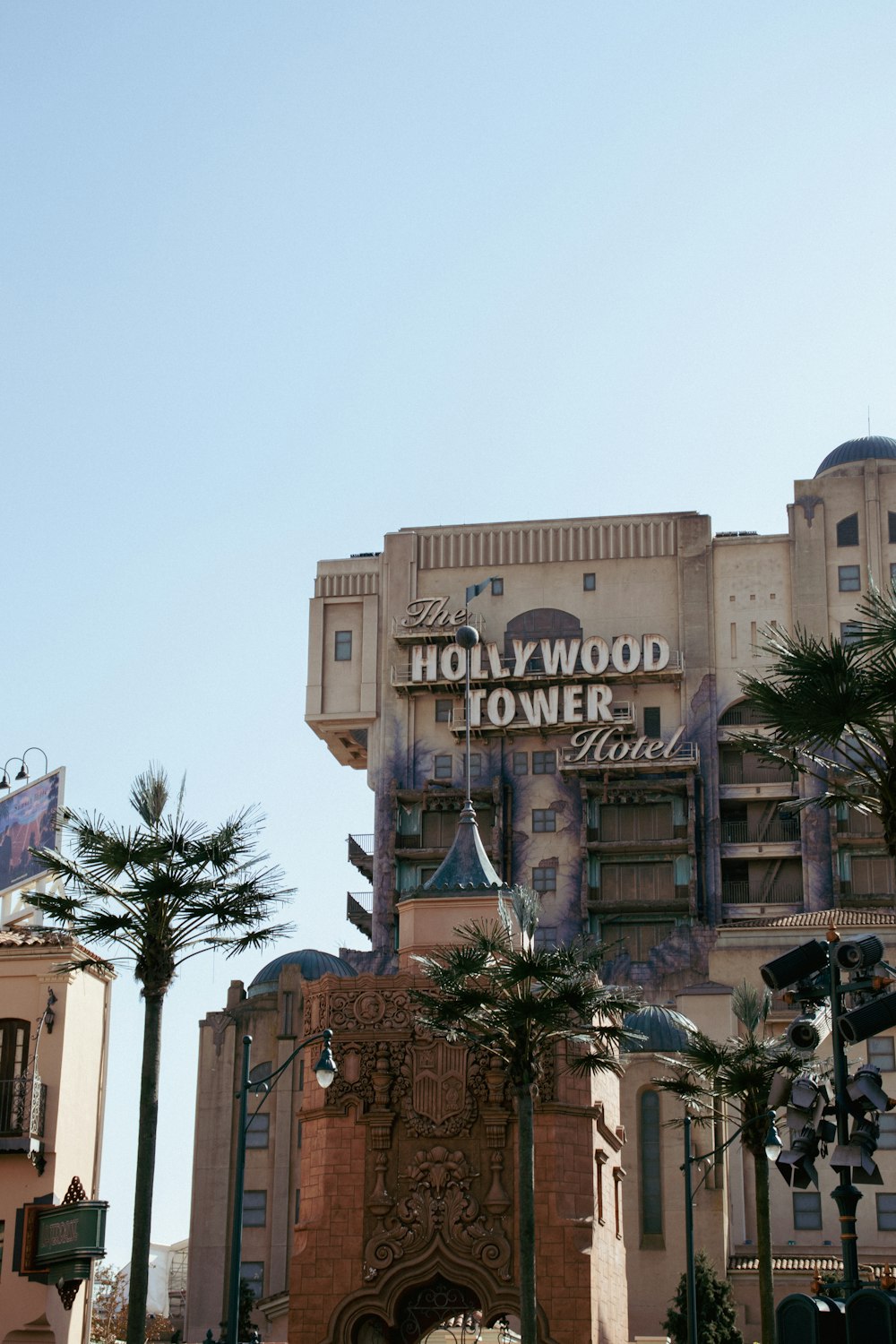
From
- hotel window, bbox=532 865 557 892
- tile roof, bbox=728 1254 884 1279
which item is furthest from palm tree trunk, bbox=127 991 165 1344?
hotel window, bbox=532 865 557 892

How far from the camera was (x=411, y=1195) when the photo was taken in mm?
41094

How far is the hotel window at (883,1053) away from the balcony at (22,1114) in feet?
101

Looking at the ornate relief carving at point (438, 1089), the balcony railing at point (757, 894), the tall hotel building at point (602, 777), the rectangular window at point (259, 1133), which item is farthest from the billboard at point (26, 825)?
the balcony railing at point (757, 894)

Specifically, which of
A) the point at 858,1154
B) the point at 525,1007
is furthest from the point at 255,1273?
the point at 858,1154

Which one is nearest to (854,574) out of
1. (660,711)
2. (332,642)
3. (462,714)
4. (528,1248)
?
(660,711)

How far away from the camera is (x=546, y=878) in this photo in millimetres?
86875

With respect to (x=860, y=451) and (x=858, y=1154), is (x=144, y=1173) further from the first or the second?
(x=860, y=451)

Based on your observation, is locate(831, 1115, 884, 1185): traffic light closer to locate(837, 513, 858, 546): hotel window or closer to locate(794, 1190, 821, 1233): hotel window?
locate(794, 1190, 821, 1233): hotel window

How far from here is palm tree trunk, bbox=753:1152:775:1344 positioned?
121 ft

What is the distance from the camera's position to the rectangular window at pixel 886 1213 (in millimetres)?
62656

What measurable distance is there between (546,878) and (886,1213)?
27.2 meters

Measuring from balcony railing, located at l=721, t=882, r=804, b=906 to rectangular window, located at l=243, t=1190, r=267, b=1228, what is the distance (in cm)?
2679

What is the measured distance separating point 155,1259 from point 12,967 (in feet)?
270

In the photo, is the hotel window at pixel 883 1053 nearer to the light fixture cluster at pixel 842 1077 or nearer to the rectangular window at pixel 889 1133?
the rectangular window at pixel 889 1133
